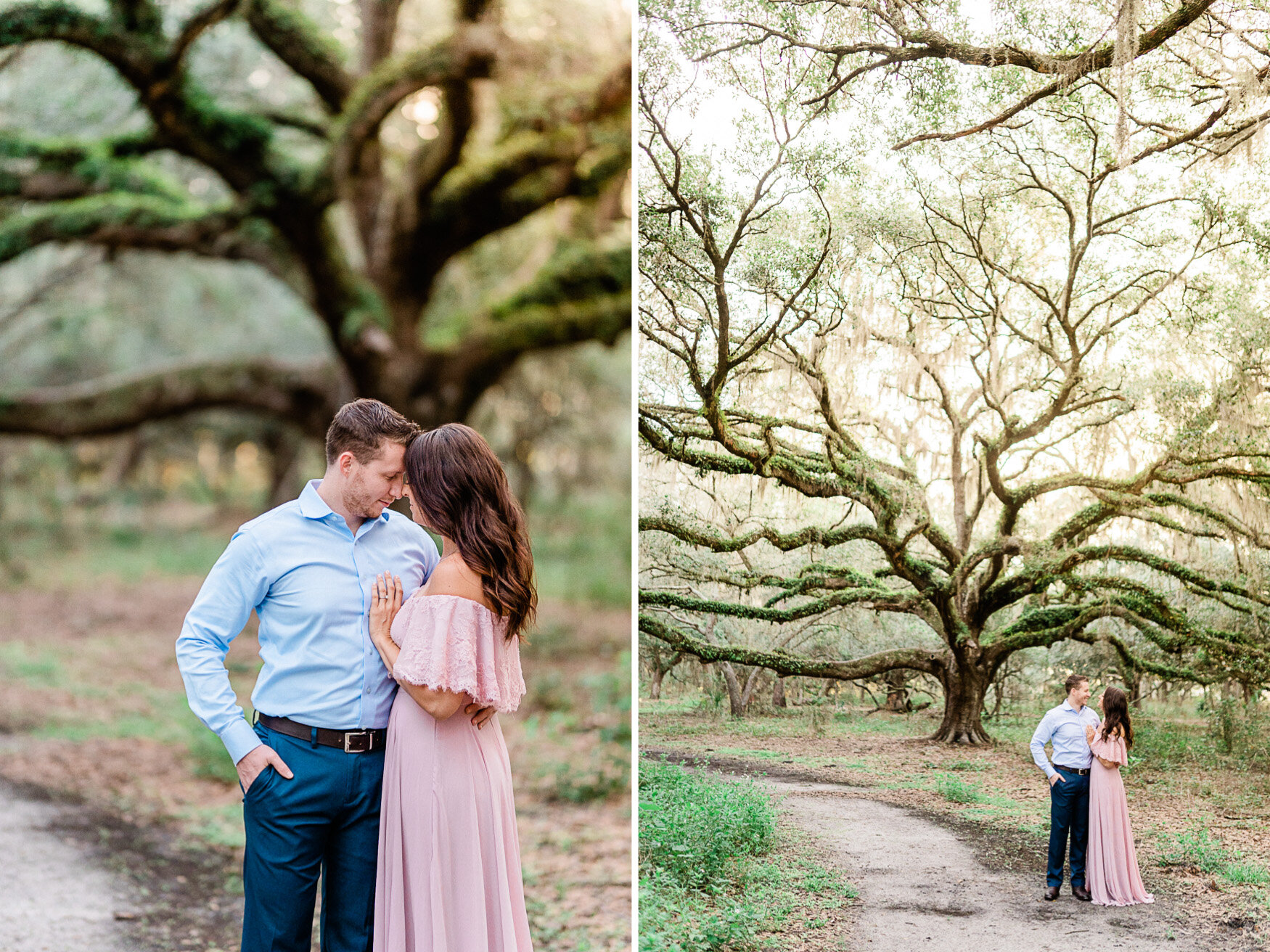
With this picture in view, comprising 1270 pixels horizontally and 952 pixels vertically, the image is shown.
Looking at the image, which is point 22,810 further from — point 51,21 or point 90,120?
point 90,120

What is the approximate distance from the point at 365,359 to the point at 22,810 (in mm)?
3271

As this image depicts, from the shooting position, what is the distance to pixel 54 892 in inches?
148

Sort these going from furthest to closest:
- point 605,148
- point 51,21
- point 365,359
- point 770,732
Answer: point 365,359, point 605,148, point 51,21, point 770,732

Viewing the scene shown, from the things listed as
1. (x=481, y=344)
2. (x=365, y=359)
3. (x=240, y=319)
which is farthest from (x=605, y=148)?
(x=240, y=319)

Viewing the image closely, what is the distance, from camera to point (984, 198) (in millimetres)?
3135

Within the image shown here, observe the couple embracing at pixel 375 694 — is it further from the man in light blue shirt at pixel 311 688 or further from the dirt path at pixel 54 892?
the dirt path at pixel 54 892

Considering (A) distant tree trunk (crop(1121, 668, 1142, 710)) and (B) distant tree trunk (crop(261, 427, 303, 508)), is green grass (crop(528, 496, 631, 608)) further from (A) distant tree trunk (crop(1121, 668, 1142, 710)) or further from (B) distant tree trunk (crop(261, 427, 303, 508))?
(A) distant tree trunk (crop(1121, 668, 1142, 710))

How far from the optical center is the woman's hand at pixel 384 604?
209 centimetres

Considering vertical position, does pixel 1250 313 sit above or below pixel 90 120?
below

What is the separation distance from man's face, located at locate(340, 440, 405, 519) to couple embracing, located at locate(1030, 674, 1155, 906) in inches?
86.2

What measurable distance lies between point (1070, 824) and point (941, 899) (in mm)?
472

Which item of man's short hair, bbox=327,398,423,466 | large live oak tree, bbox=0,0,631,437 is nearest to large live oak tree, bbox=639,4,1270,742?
man's short hair, bbox=327,398,423,466

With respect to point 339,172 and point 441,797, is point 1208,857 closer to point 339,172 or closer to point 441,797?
point 441,797

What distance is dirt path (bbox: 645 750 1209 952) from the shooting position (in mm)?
2807
